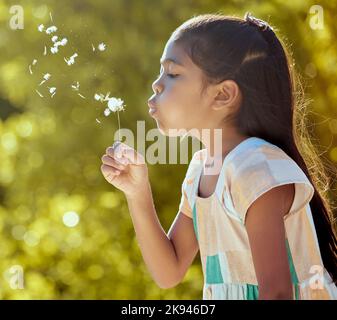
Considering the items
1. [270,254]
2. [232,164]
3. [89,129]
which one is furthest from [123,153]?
[89,129]

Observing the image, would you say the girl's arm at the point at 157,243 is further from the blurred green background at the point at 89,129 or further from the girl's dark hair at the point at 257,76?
the blurred green background at the point at 89,129

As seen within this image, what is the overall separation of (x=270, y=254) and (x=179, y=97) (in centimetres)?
39

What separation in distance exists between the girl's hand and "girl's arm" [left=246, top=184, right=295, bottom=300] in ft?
1.11

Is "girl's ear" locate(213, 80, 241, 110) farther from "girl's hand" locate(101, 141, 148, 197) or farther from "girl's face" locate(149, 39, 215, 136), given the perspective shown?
"girl's hand" locate(101, 141, 148, 197)

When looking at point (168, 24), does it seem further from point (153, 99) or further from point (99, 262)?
point (153, 99)

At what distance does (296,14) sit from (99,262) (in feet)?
4.29

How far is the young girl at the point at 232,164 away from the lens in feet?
4.45

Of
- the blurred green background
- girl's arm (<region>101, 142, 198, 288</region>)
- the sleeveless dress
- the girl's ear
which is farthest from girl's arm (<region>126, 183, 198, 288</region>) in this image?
the blurred green background

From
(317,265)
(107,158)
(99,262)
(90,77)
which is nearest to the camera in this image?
(317,265)

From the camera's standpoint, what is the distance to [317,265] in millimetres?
1420

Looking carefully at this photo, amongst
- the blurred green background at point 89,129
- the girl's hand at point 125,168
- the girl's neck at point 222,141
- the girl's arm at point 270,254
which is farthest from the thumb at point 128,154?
the blurred green background at point 89,129

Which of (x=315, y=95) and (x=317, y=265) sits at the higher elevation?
(x=315, y=95)

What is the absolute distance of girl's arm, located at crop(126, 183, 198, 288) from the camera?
156 centimetres
